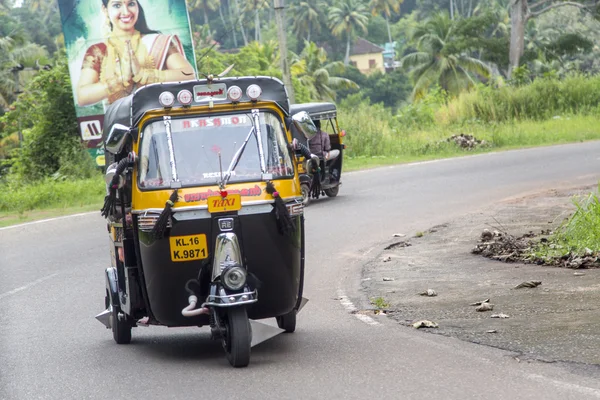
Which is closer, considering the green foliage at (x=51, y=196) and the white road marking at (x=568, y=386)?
the white road marking at (x=568, y=386)

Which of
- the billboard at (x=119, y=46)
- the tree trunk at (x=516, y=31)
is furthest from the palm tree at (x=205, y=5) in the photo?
the billboard at (x=119, y=46)

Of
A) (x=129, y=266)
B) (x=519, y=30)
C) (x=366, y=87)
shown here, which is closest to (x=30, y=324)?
(x=129, y=266)

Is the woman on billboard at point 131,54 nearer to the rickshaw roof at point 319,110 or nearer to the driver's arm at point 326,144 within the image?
the rickshaw roof at point 319,110

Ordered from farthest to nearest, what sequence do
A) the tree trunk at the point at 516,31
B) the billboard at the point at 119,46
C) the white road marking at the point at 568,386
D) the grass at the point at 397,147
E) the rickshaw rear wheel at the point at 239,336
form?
the tree trunk at the point at 516,31 < the billboard at the point at 119,46 < the grass at the point at 397,147 < the rickshaw rear wheel at the point at 239,336 < the white road marking at the point at 568,386

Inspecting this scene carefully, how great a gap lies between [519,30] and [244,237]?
1736 inches

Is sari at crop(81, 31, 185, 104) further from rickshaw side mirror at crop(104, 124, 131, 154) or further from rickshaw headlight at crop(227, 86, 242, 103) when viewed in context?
rickshaw headlight at crop(227, 86, 242, 103)

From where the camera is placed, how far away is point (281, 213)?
8.59 metres

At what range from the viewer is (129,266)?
9.28 metres

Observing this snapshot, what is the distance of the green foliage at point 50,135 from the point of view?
120ft

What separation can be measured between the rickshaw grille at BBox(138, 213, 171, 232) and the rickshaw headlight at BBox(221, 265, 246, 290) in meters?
0.65

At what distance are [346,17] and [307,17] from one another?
394cm

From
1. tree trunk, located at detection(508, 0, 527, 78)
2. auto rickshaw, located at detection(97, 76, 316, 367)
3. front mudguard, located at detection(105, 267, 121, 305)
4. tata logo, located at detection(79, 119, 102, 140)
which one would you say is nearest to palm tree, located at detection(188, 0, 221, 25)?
tree trunk, located at detection(508, 0, 527, 78)

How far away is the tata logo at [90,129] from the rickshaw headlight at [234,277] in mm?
26792

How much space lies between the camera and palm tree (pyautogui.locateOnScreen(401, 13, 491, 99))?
229 feet
